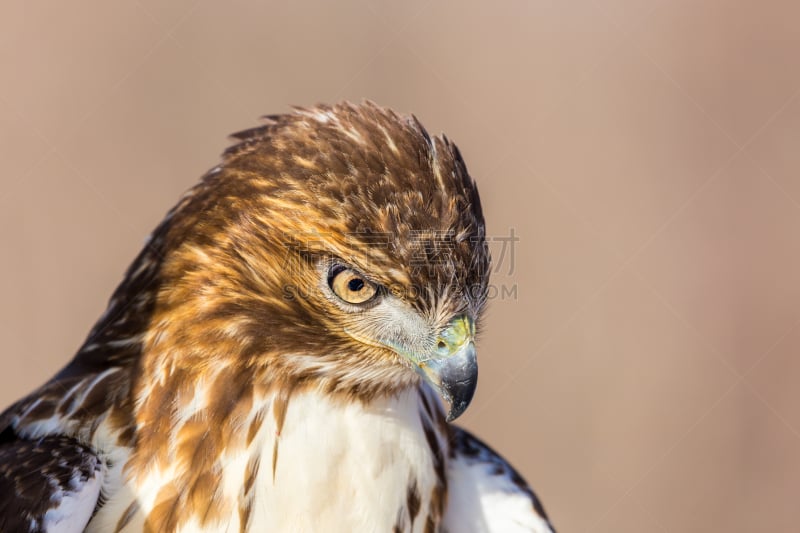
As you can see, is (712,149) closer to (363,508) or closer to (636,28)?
(636,28)

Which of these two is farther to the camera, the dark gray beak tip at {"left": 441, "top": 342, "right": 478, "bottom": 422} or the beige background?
the beige background

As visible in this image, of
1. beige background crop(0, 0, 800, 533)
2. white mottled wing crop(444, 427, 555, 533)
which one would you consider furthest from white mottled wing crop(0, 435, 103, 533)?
beige background crop(0, 0, 800, 533)

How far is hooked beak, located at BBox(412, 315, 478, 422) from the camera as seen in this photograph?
3094mm

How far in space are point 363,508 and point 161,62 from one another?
664 cm

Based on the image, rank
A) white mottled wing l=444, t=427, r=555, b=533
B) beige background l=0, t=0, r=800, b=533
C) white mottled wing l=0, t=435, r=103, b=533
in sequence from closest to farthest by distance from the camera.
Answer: white mottled wing l=0, t=435, r=103, b=533 < white mottled wing l=444, t=427, r=555, b=533 < beige background l=0, t=0, r=800, b=533

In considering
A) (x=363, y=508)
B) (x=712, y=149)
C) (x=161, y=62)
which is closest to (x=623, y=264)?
(x=712, y=149)

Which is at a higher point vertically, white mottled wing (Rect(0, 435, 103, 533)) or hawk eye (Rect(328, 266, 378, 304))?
hawk eye (Rect(328, 266, 378, 304))

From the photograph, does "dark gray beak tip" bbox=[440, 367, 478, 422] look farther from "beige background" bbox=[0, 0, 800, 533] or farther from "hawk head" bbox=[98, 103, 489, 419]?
"beige background" bbox=[0, 0, 800, 533]

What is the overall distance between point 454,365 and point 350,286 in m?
0.40

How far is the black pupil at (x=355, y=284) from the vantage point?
3.06m

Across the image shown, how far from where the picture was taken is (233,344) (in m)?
3.12

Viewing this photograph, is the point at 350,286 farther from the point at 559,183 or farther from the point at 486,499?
the point at 559,183

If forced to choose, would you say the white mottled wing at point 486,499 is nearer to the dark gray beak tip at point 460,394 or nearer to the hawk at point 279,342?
the hawk at point 279,342

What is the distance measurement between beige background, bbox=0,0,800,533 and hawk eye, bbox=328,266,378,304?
5.28 meters
